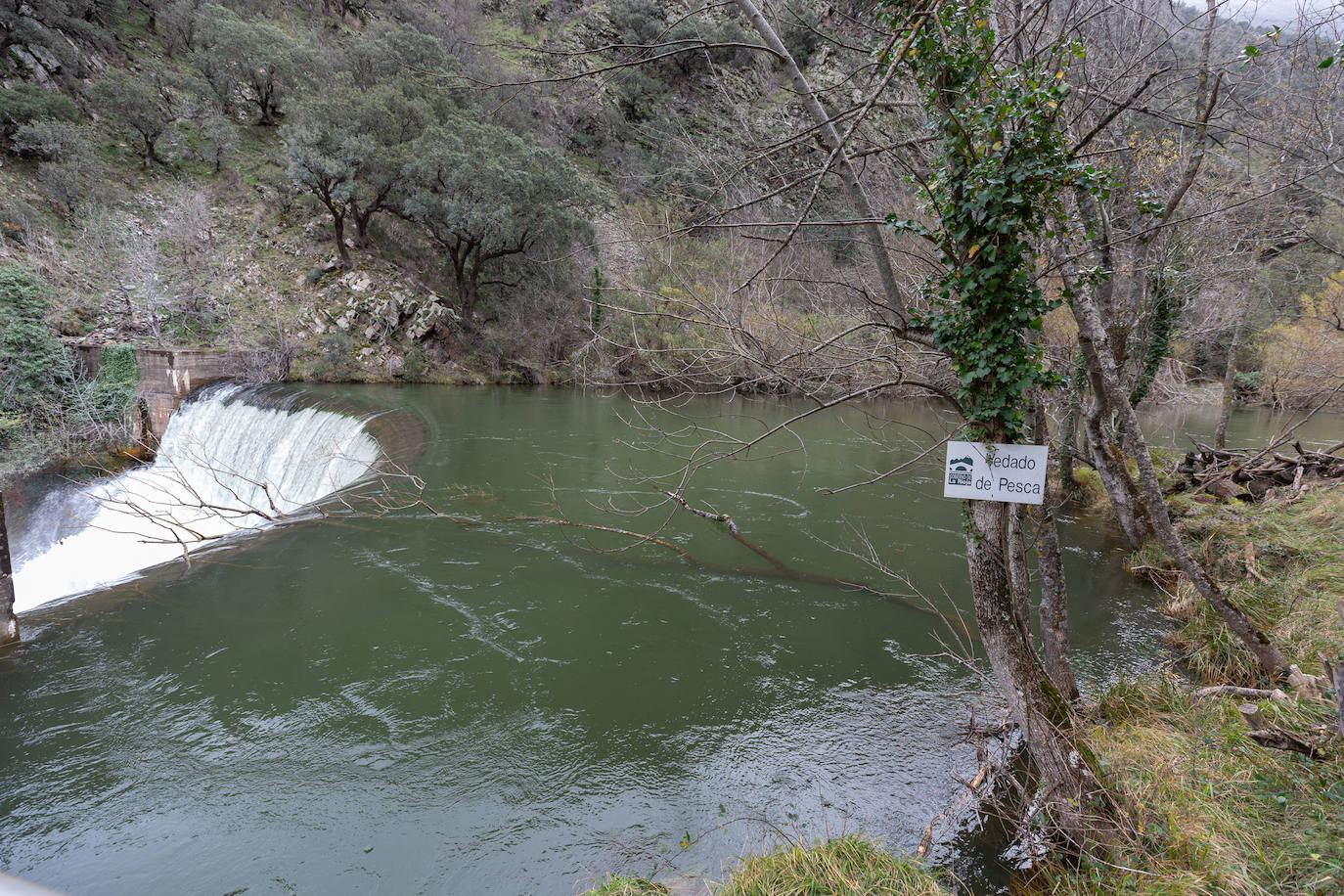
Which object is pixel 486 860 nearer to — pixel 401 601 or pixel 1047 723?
pixel 1047 723

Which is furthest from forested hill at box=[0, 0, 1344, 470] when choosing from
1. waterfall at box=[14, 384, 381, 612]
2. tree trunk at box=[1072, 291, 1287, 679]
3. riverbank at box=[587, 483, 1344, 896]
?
riverbank at box=[587, 483, 1344, 896]

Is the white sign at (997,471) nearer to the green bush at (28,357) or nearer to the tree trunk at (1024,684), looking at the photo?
the tree trunk at (1024,684)

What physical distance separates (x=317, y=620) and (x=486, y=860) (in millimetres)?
3760

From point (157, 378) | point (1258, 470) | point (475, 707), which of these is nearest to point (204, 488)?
point (157, 378)

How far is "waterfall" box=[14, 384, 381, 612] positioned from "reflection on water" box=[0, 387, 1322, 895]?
6.53 feet

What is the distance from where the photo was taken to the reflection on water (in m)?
3.66

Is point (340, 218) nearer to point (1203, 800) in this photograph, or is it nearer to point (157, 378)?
point (157, 378)

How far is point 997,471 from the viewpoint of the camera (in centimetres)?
278

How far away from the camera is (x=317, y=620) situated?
6.26m

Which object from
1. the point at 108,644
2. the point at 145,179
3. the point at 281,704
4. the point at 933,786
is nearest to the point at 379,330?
the point at 145,179

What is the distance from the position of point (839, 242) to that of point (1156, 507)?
6370 millimetres

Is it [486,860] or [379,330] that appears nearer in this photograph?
[486,860]

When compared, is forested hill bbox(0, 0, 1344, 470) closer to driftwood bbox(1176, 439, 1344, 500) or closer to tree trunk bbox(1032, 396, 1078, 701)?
driftwood bbox(1176, 439, 1344, 500)

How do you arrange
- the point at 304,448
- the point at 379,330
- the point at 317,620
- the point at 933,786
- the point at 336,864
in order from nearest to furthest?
the point at 336,864
the point at 933,786
the point at 317,620
the point at 304,448
the point at 379,330
